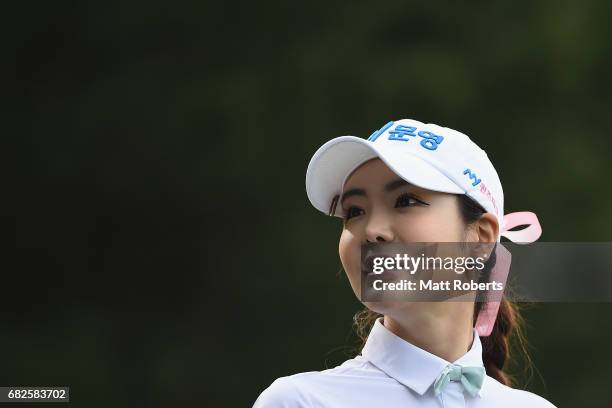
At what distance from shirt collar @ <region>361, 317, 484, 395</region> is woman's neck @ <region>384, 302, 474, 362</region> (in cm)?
1

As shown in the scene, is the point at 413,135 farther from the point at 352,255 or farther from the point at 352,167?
the point at 352,255

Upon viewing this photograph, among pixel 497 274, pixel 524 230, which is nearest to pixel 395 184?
pixel 497 274

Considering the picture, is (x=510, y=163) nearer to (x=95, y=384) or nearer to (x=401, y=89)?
(x=401, y=89)

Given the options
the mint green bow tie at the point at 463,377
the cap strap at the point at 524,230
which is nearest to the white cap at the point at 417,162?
the cap strap at the point at 524,230

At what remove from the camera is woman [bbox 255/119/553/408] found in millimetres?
1429

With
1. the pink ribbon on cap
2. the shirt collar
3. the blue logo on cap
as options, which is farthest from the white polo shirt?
the blue logo on cap

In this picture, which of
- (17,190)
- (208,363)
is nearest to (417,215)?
(208,363)

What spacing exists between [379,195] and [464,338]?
0.78 ft

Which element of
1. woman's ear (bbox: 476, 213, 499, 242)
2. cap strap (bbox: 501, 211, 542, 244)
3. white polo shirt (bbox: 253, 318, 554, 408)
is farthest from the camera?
cap strap (bbox: 501, 211, 542, 244)

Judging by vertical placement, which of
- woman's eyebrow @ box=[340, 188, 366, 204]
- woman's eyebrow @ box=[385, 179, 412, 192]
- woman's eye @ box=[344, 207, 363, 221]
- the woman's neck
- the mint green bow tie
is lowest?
the mint green bow tie

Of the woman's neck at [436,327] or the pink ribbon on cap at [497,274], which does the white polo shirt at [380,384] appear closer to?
the woman's neck at [436,327]

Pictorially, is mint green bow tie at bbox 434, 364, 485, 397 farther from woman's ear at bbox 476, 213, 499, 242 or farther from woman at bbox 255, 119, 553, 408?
woman's ear at bbox 476, 213, 499, 242

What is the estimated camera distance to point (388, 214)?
1.44 meters

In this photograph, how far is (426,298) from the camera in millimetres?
1433
